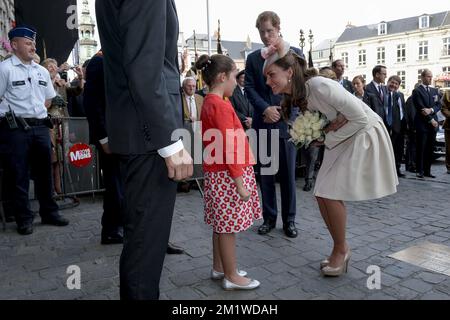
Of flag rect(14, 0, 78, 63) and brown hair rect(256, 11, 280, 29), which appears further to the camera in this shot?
flag rect(14, 0, 78, 63)

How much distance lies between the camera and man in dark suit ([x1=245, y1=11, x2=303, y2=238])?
14.0ft

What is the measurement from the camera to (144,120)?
1.85 meters

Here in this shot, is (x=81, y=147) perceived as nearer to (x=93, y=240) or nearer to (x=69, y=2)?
(x=93, y=240)

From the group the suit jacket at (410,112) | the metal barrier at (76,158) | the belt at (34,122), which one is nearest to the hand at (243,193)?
the belt at (34,122)

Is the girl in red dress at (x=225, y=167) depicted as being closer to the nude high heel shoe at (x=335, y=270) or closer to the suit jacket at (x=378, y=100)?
the nude high heel shoe at (x=335, y=270)

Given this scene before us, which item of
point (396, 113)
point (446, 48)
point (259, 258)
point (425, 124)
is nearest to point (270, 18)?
point (259, 258)

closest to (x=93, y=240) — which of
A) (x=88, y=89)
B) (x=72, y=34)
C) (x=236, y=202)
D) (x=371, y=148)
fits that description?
(x=88, y=89)

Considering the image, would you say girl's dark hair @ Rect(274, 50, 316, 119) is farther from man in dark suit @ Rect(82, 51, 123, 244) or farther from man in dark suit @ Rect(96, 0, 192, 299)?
man in dark suit @ Rect(82, 51, 123, 244)

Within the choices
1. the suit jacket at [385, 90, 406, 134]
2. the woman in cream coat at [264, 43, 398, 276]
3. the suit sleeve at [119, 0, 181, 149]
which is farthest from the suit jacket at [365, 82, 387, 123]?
the suit sleeve at [119, 0, 181, 149]

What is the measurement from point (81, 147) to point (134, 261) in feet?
14.7

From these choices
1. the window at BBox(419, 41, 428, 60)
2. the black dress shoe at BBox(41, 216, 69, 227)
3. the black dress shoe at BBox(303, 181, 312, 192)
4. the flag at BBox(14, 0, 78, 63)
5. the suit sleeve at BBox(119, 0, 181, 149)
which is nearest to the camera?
the suit sleeve at BBox(119, 0, 181, 149)

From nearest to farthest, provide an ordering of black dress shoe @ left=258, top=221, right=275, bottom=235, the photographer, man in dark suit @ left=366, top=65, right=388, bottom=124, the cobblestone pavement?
the cobblestone pavement → black dress shoe @ left=258, top=221, right=275, bottom=235 → the photographer → man in dark suit @ left=366, top=65, right=388, bottom=124

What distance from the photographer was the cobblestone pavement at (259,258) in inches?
114

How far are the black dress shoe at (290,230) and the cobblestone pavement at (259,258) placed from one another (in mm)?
68
